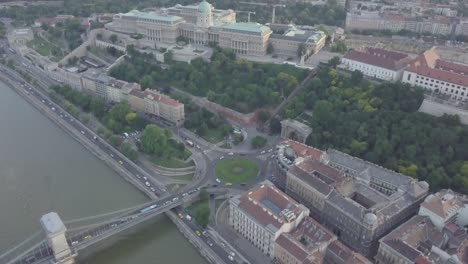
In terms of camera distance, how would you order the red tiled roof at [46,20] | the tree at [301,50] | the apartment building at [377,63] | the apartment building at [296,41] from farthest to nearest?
1. the red tiled roof at [46,20]
2. the apartment building at [296,41]
3. the tree at [301,50]
4. the apartment building at [377,63]

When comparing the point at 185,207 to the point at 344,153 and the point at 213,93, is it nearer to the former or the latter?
the point at 344,153

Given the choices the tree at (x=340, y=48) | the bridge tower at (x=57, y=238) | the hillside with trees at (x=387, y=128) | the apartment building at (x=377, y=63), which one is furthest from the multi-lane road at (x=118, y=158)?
the tree at (x=340, y=48)

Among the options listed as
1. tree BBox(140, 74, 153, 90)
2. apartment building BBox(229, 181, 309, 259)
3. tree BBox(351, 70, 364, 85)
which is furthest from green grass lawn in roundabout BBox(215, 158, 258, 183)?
tree BBox(140, 74, 153, 90)

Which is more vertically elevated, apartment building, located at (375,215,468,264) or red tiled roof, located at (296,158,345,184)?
red tiled roof, located at (296,158,345,184)

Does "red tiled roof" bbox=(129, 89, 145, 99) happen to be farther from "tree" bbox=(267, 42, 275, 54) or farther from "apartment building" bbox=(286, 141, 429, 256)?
"apartment building" bbox=(286, 141, 429, 256)

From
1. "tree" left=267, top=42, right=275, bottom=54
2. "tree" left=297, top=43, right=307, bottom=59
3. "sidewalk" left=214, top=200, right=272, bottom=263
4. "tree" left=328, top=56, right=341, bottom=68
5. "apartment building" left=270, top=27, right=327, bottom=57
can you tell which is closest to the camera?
"sidewalk" left=214, top=200, right=272, bottom=263

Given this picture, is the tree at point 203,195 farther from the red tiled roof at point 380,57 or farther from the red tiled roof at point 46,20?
the red tiled roof at point 46,20

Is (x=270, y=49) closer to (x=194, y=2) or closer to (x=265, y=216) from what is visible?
(x=194, y=2)
